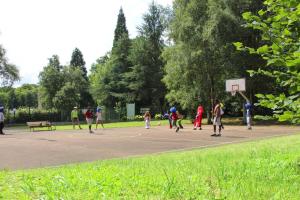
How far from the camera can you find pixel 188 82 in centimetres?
4431

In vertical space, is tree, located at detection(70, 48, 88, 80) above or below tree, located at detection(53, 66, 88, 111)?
above

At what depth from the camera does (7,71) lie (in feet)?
196

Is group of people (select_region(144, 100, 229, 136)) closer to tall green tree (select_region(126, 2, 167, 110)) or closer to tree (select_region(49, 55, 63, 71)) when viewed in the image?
tall green tree (select_region(126, 2, 167, 110))

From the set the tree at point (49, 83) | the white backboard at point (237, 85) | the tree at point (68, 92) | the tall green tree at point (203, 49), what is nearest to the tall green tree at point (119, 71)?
the tree at point (68, 92)

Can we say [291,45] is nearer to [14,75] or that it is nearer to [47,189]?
[47,189]

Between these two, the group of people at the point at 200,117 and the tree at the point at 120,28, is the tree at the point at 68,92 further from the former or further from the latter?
the group of people at the point at 200,117

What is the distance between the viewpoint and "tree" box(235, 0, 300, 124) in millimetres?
5418

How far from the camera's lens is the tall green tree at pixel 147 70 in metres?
71.2

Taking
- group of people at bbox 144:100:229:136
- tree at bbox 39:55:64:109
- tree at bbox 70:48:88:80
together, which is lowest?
group of people at bbox 144:100:229:136

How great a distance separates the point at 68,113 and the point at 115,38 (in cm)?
2527

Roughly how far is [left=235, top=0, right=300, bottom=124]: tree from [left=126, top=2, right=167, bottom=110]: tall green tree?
64370 millimetres

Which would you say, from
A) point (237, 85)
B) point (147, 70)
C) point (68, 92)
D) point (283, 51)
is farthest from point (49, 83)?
point (283, 51)

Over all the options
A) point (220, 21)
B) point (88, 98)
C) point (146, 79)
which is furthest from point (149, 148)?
point (88, 98)

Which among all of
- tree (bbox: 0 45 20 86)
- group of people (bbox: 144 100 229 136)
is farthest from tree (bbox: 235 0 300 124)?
tree (bbox: 0 45 20 86)
